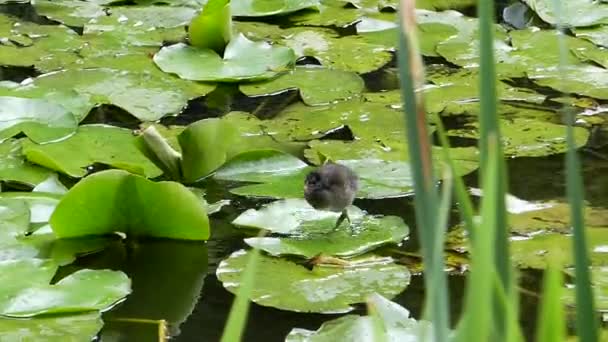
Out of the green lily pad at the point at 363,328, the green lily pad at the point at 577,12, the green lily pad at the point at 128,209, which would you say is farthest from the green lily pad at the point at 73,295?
the green lily pad at the point at 577,12

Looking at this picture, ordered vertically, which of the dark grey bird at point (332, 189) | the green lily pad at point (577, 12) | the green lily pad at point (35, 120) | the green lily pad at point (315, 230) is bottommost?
the green lily pad at point (35, 120)

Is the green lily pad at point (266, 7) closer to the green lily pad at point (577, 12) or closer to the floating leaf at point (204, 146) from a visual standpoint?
the green lily pad at point (577, 12)

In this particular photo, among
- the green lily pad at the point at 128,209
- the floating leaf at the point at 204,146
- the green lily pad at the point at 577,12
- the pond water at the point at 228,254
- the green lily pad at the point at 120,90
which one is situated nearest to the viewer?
the pond water at the point at 228,254

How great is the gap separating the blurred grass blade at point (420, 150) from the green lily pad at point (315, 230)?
0.82m

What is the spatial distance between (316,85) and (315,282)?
30.2 inches

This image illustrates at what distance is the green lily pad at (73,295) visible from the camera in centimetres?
120

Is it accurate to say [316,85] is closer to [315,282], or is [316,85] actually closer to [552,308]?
[315,282]

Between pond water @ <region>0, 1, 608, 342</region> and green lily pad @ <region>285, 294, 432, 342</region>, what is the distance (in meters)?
0.06

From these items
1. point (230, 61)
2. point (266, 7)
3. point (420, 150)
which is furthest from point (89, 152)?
point (420, 150)

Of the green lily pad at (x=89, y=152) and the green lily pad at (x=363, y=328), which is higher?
the green lily pad at (x=363, y=328)

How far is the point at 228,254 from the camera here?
1402 millimetres

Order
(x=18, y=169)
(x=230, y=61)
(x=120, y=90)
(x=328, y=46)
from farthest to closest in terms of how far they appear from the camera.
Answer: (x=328, y=46) → (x=230, y=61) → (x=120, y=90) → (x=18, y=169)

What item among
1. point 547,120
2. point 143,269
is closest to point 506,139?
point 547,120

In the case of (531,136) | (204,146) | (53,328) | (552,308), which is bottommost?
(53,328)
